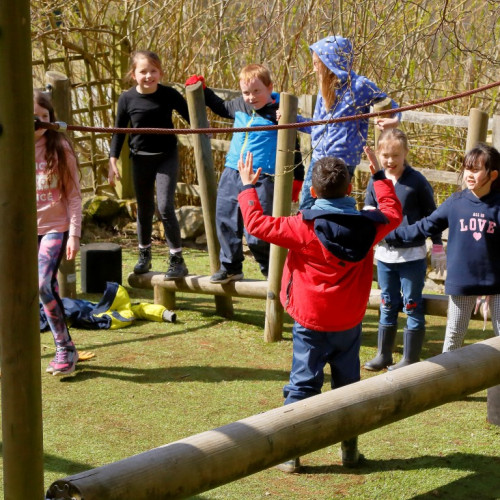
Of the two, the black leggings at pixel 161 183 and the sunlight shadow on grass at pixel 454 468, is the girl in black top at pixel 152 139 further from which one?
the sunlight shadow on grass at pixel 454 468

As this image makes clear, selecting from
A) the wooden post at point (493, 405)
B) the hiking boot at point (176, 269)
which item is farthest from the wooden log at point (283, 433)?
the hiking boot at point (176, 269)

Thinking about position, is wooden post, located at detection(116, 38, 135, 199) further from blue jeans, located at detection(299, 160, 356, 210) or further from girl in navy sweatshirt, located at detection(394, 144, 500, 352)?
girl in navy sweatshirt, located at detection(394, 144, 500, 352)

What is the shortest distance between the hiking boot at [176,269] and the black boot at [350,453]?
2.62 m

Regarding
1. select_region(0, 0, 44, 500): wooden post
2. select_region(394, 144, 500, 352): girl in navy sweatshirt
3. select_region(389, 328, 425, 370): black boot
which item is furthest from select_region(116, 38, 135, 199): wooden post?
select_region(0, 0, 44, 500): wooden post

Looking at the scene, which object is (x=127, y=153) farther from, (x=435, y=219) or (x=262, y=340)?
(x=435, y=219)

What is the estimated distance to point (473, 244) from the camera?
4.45 meters

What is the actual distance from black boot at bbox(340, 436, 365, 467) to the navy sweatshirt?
107 cm

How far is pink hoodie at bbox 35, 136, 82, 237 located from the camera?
489 centimetres

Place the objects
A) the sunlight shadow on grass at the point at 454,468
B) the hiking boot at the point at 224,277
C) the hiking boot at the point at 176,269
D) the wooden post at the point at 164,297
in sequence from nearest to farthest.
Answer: the sunlight shadow on grass at the point at 454,468 → the hiking boot at the point at 224,277 → the hiking boot at the point at 176,269 → the wooden post at the point at 164,297

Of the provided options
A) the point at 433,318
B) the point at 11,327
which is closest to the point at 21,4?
the point at 11,327

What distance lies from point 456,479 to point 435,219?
142 centimetres

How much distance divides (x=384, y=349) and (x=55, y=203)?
210 cm

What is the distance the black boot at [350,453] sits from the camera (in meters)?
3.92

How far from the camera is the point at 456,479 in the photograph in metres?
3.83
